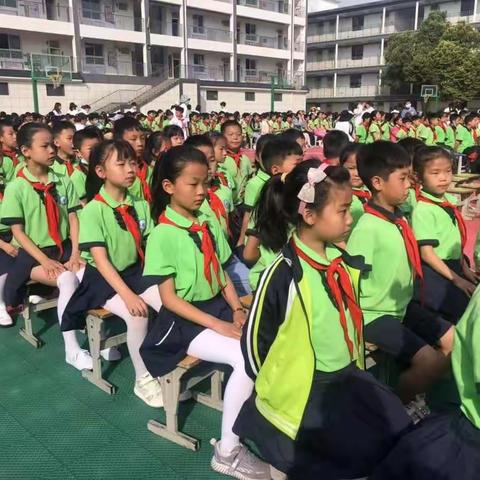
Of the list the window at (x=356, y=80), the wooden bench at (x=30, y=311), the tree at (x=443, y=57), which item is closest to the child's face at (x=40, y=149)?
the wooden bench at (x=30, y=311)

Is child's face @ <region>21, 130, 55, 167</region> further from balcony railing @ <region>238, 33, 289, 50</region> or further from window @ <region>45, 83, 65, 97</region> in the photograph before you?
balcony railing @ <region>238, 33, 289, 50</region>

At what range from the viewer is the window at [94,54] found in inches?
984

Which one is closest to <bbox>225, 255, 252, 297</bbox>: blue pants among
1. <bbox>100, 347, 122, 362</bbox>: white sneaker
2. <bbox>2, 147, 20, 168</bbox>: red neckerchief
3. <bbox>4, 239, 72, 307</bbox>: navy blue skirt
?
<bbox>100, 347, 122, 362</bbox>: white sneaker

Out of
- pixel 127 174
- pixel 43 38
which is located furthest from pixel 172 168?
pixel 43 38

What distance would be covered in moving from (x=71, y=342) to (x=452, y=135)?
10.4 metres

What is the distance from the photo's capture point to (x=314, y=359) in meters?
1.85

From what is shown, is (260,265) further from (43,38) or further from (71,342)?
(43,38)

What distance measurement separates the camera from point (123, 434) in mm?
2596

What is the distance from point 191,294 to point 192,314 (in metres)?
0.15

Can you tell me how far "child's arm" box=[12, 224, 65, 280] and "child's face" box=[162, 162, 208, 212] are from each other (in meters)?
1.18

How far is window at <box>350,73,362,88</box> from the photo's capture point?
37.3m

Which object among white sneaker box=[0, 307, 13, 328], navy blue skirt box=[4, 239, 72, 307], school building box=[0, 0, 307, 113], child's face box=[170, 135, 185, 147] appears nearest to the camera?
navy blue skirt box=[4, 239, 72, 307]

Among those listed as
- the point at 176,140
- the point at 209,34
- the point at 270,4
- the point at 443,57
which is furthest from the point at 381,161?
the point at 270,4

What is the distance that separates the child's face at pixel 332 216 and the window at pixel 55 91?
2336 cm
